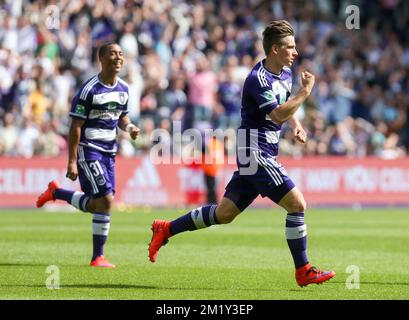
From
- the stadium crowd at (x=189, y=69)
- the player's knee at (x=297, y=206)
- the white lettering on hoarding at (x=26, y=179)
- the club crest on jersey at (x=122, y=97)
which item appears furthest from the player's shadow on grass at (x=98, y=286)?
the stadium crowd at (x=189, y=69)

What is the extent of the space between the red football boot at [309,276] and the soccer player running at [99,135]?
2.94m

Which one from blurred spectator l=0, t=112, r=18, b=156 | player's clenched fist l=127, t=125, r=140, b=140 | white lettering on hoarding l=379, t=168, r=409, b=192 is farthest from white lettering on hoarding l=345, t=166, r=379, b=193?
player's clenched fist l=127, t=125, r=140, b=140

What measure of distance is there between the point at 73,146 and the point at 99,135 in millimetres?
389

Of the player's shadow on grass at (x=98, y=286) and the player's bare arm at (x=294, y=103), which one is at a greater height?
the player's bare arm at (x=294, y=103)

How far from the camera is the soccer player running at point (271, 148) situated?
10109 millimetres

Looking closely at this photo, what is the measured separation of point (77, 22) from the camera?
26047mm

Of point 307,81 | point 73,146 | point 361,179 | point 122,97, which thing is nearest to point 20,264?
point 73,146

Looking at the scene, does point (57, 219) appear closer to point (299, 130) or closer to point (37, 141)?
point (37, 141)

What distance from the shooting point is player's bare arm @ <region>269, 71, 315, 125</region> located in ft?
32.0

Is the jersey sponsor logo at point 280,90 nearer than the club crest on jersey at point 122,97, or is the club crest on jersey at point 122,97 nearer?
the jersey sponsor logo at point 280,90

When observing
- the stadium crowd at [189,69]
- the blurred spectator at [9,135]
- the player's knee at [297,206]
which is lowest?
the player's knee at [297,206]

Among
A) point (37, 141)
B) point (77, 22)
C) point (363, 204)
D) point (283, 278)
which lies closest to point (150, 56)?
point (77, 22)

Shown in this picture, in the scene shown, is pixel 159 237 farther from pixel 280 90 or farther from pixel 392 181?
pixel 392 181

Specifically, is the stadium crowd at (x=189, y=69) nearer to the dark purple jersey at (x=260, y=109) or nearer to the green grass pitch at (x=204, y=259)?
the green grass pitch at (x=204, y=259)
